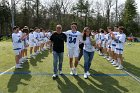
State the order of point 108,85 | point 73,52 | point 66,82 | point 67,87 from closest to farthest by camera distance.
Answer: point 67,87
point 108,85
point 66,82
point 73,52

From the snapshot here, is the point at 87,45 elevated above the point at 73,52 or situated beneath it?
elevated above

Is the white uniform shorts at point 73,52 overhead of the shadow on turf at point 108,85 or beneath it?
overhead

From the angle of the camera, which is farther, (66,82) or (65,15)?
(65,15)

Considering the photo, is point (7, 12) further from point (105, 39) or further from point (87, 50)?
point (87, 50)

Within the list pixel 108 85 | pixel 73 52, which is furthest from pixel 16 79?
pixel 108 85

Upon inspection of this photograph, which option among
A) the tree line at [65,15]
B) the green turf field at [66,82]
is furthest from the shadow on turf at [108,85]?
the tree line at [65,15]

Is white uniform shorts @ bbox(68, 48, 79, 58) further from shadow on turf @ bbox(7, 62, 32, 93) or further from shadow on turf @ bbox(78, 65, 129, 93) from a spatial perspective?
shadow on turf @ bbox(7, 62, 32, 93)

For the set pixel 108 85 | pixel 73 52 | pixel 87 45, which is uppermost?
pixel 87 45

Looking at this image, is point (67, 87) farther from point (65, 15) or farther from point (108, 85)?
point (65, 15)

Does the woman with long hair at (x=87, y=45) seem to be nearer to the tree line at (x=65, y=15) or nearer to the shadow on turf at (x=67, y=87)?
the shadow on turf at (x=67, y=87)

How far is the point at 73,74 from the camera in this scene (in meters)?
12.7

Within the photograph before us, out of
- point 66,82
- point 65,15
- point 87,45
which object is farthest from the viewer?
point 65,15

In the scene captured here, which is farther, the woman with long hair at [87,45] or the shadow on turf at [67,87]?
the woman with long hair at [87,45]

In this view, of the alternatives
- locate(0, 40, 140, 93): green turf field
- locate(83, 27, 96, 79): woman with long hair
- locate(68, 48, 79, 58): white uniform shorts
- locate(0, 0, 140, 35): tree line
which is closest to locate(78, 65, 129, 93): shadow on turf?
locate(0, 40, 140, 93): green turf field
